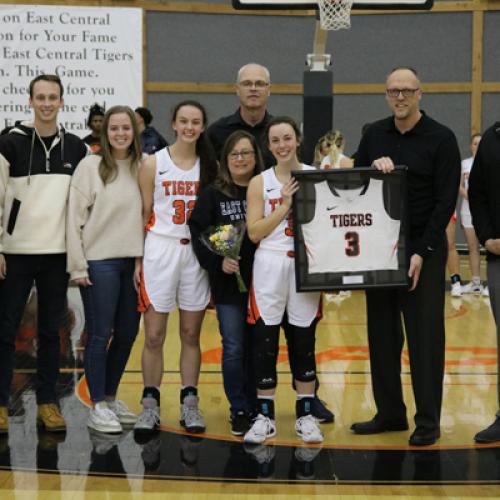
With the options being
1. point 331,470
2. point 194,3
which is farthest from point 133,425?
point 194,3

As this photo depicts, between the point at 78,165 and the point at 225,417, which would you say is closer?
the point at 78,165

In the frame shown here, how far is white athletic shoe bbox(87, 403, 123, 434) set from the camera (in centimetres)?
495

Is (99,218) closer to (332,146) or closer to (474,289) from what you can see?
(332,146)

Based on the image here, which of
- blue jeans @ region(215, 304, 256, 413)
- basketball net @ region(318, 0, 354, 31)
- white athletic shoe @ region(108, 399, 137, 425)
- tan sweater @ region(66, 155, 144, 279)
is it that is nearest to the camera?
tan sweater @ region(66, 155, 144, 279)

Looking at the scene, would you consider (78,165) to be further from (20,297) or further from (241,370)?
(241,370)

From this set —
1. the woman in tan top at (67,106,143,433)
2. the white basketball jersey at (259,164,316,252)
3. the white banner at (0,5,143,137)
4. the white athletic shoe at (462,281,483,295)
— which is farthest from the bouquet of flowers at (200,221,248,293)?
the white banner at (0,5,143,137)

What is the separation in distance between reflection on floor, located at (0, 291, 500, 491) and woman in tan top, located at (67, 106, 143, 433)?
38 cm

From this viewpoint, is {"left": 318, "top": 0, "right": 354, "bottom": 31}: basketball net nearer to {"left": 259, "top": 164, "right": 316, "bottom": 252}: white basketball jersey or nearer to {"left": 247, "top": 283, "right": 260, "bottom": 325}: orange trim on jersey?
{"left": 259, "top": 164, "right": 316, "bottom": 252}: white basketball jersey

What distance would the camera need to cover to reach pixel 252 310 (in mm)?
4777

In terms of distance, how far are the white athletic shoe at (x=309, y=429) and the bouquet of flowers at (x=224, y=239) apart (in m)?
0.91

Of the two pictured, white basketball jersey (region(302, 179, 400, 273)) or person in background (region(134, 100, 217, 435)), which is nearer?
white basketball jersey (region(302, 179, 400, 273))

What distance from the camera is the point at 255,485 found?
414 centimetres

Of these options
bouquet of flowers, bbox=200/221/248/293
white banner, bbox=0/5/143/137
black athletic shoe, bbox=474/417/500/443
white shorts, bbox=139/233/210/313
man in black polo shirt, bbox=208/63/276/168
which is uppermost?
white banner, bbox=0/5/143/137

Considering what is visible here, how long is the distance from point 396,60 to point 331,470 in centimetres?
1031
